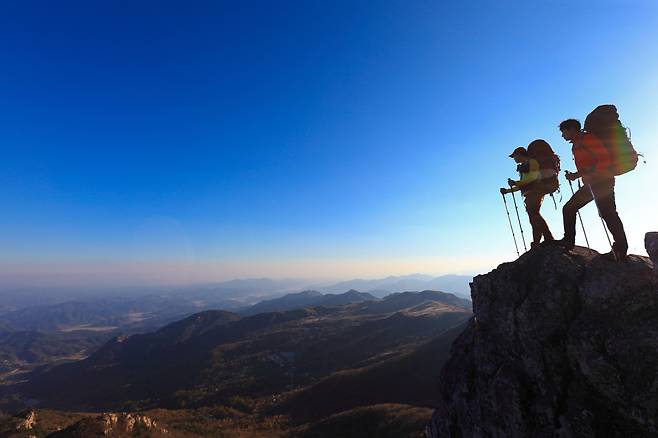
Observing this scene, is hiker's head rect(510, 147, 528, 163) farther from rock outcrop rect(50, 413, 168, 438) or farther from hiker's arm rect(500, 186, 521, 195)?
rock outcrop rect(50, 413, 168, 438)

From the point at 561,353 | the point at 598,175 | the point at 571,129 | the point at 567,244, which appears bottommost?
the point at 561,353

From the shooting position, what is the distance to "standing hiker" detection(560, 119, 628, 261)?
823 cm

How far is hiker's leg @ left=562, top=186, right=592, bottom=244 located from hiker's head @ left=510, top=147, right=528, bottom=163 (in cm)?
208

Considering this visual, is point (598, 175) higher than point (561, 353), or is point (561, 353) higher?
point (598, 175)

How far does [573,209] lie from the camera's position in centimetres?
930

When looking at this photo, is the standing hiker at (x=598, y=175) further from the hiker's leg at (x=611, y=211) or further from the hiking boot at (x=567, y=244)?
the hiking boot at (x=567, y=244)

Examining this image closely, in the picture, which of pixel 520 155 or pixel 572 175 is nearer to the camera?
pixel 572 175

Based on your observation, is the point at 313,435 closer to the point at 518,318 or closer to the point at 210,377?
the point at 518,318

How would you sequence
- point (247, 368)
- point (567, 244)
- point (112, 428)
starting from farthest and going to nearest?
point (247, 368) → point (112, 428) → point (567, 244)

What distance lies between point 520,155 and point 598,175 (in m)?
2.64

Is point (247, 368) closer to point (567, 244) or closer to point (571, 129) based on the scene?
point (567, 244)

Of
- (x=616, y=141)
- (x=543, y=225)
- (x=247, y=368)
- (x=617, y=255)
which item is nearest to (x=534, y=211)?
(x=543, y=225)

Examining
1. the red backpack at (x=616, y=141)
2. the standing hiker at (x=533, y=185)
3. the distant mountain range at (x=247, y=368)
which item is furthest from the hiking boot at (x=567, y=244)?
the distant mountain range at (x=247, y=368)

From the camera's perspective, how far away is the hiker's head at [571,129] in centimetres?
877
